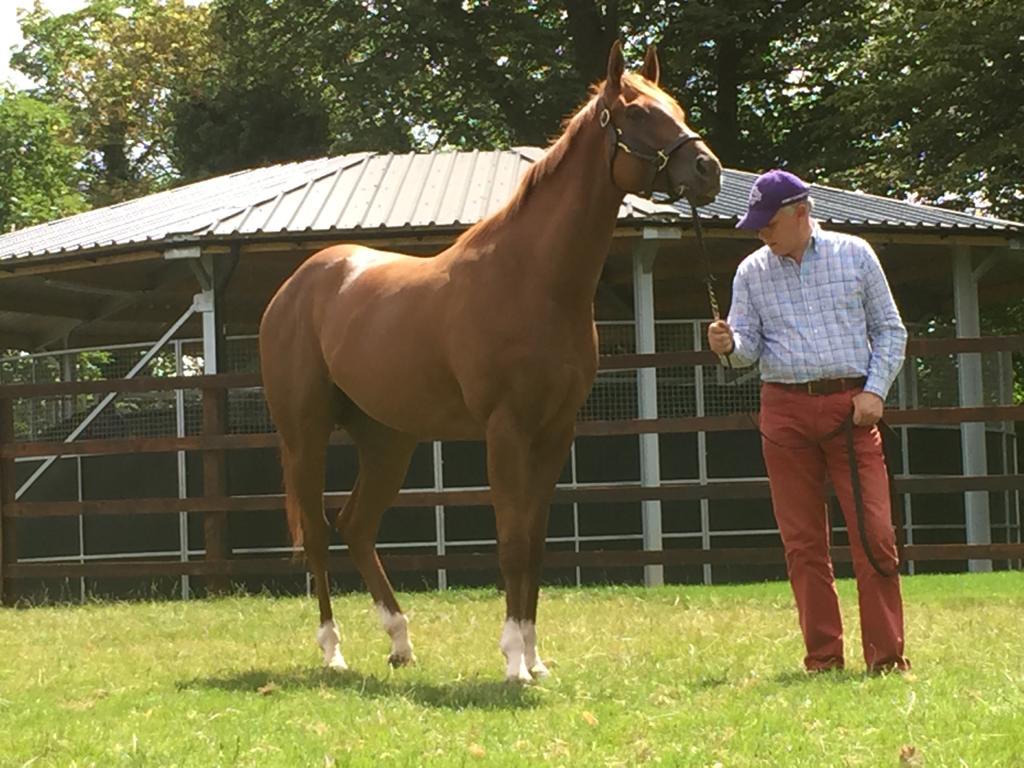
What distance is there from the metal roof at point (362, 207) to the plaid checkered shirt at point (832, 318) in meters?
6.44

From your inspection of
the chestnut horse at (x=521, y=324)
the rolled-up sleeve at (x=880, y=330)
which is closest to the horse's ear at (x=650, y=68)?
the chestnut horse at (x=521, y=324)

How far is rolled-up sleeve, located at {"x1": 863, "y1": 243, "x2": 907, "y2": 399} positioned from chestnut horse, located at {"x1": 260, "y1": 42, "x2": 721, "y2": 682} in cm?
62

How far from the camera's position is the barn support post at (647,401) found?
11.3 metres

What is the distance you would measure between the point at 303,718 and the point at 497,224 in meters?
2.10

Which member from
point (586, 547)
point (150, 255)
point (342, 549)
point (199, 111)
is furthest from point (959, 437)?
point (199, 111)

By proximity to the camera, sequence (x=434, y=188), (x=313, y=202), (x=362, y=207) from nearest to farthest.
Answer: (x=362, y=207) < (x=313, y=202) < (x=434, y=188)

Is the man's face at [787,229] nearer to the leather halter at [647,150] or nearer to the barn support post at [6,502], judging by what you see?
the leather halter at [647,150]

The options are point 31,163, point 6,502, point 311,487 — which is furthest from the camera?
point 31,163

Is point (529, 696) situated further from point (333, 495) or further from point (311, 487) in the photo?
point (333, 495)

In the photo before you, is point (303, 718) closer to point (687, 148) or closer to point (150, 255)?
point (687, 148)

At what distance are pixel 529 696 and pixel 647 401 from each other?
7.02 meters

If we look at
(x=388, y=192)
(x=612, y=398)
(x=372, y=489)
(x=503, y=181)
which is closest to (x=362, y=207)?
(x=388, y=192)

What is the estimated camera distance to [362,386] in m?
5.89

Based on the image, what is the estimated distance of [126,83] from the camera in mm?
32656
